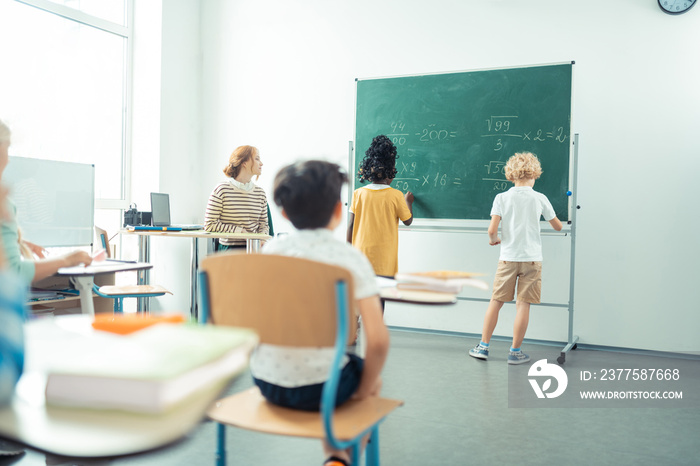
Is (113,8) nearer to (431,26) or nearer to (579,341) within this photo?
(431,26)

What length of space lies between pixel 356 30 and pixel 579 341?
10.5 feet

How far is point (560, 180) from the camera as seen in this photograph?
400 centimetres

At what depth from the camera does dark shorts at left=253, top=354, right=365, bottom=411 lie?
1335mm

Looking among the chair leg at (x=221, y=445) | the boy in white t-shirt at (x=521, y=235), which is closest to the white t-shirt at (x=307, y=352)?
the chair leg at (x=221, y=445)

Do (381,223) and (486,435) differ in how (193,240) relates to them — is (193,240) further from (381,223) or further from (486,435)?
(486,435)

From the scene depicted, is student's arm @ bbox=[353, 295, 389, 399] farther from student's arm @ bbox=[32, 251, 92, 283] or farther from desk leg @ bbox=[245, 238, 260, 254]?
desk leg @ bbox=[245, 238, 260, 254]

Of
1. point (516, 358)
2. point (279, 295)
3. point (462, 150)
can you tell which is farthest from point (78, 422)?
point (462, 150)

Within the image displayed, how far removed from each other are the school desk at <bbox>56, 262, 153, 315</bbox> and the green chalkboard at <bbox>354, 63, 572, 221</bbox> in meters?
2.51

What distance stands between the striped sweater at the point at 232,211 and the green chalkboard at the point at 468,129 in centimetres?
112

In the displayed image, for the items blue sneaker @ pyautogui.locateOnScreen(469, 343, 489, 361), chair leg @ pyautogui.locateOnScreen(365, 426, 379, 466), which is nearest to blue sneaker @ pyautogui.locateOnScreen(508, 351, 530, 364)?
blue sneaker @ pyautogui.locateOnScreen(469, 343, 489, 361)

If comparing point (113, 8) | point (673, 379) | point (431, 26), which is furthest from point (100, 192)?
point (673, 379)

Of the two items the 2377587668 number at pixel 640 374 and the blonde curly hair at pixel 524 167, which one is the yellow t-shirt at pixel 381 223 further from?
the 2377587668 number at pixel 640 374

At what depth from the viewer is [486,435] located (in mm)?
2436

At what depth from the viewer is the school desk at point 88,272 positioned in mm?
2170
